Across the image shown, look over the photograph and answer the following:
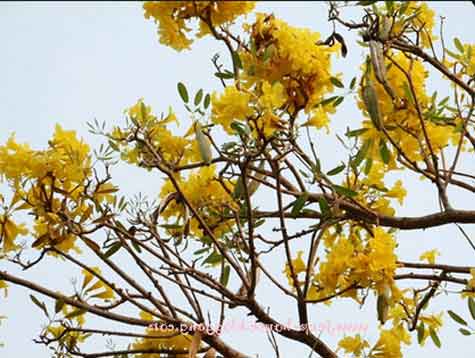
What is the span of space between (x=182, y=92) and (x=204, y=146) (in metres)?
0.18

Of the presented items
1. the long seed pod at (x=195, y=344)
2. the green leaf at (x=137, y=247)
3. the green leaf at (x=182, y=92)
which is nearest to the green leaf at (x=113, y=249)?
the green leaf at (x=137, y=247)

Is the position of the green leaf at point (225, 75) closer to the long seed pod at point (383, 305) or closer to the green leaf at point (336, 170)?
the green leaf at point (336, 170)

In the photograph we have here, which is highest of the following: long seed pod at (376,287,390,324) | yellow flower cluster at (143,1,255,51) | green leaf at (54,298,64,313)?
yellow flower cluster at (143,1,255,51)

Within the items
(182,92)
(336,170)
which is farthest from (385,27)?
(182,92)

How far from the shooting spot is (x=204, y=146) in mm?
1396

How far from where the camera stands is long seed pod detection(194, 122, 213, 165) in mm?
1387

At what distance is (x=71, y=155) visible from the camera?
153 centimetres

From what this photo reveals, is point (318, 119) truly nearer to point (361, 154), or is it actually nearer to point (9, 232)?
point (361, 154)

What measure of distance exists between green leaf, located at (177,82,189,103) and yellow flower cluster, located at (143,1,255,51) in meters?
0.34

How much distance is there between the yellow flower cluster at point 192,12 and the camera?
108 centimetres

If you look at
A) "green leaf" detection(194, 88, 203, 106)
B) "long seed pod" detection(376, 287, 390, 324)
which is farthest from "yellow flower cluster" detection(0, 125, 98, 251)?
"long seed pod" detection(376, 287, 390, 324)

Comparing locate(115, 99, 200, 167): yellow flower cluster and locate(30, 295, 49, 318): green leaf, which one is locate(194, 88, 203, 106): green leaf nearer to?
locate(115, 99, 200, 167): yellow flower cluster

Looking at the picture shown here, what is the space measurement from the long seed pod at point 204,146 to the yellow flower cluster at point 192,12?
0.28 metres

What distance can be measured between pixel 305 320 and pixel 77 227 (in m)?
0.57
